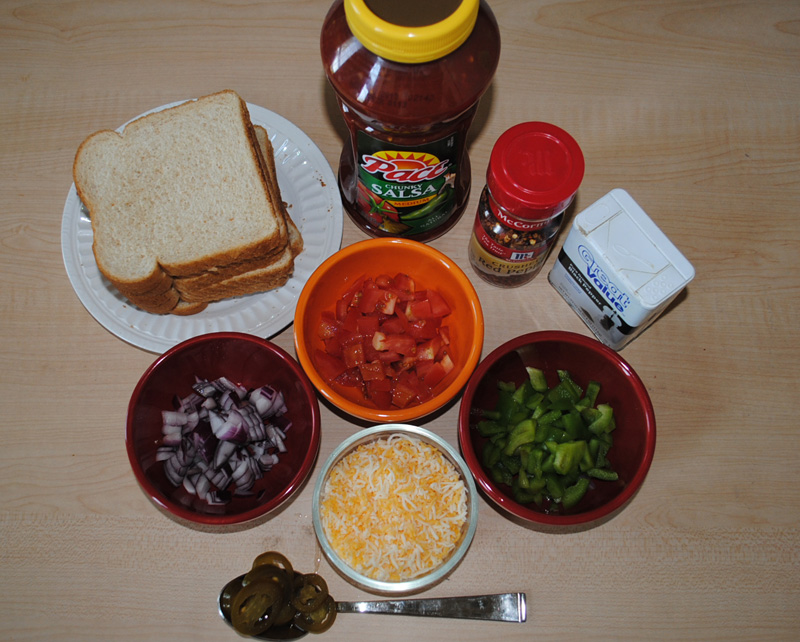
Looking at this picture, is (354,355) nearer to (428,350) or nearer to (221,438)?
(428,350)

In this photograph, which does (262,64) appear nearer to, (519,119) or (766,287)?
(519,119)

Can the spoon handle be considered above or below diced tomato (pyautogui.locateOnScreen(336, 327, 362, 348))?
below

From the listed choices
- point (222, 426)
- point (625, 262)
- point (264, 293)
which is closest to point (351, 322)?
point (264, 293)

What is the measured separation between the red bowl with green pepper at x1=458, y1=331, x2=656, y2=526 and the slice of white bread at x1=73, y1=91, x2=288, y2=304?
601 mm

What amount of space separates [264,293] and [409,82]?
0.63 meters

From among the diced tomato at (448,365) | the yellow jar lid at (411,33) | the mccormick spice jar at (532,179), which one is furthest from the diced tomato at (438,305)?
the yellow jar lid at (411,33)

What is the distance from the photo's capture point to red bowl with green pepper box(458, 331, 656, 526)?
4.28ft

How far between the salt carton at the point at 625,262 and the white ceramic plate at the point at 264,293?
58 centimetres

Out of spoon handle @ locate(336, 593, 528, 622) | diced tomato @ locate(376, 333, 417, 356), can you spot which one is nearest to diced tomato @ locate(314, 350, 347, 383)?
diced tomato @ locate(376, 333, 417, 356)

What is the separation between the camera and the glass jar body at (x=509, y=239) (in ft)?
4.50

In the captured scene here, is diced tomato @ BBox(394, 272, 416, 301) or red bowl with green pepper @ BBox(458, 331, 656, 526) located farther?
diced tomato @ BBox(394, 272, 416, 301)

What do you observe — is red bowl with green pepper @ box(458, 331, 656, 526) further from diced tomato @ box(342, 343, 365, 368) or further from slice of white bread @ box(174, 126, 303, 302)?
slice of white bread @ box(174, 126, 303, 302)

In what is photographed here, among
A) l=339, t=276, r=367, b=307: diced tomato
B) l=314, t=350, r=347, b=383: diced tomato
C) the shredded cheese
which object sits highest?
l=339, t=276, r=367, b=307: diced tomato

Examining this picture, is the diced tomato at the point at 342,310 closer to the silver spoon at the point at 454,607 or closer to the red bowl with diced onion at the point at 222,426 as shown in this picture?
the red bowl with diced onion at the point at 222,426
